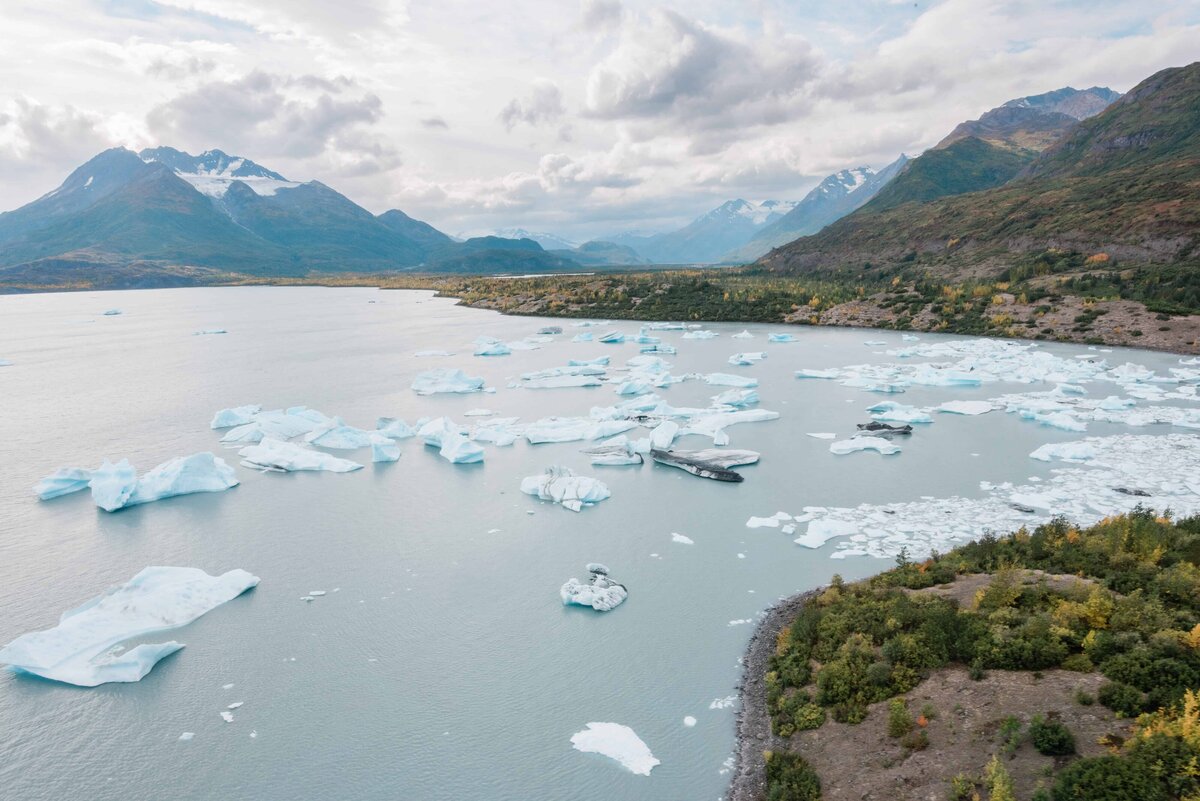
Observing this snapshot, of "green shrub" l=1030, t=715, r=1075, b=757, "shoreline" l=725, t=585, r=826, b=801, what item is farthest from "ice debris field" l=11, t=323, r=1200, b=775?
"green shrub" l=1030, t=715, r=1075, b=757

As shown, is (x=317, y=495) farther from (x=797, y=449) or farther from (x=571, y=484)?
(x=797, y=449)

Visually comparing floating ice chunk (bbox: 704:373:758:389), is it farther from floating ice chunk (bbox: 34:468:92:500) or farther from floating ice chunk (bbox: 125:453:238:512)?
floating ice chunk (bbox: 34:468:92:500)

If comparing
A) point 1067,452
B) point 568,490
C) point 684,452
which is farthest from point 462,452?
point 1067,452

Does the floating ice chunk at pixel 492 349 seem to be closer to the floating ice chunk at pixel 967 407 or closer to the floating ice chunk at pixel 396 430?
the floating ice chunk at pixel 396 430

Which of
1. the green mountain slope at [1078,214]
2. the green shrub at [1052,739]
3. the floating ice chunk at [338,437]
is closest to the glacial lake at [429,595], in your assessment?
the floating ice chunk at [338,437]

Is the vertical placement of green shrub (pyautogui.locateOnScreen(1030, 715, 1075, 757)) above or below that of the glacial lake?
above
